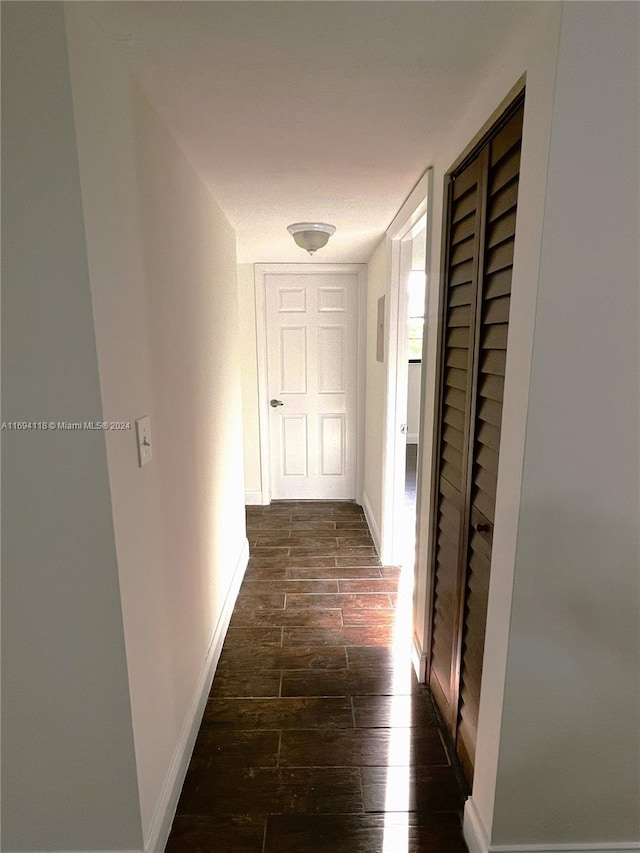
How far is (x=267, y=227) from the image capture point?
100.0 inches

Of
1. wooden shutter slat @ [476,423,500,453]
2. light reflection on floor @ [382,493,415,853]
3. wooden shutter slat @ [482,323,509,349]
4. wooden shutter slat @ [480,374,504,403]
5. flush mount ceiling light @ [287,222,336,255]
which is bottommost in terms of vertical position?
light reflection on floor @ [382,493,415,853]

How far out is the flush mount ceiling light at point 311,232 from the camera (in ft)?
7.54

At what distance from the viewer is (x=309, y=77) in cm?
107

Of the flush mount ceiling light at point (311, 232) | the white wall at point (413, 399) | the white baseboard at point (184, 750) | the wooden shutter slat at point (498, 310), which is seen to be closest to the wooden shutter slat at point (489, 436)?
the wooden shutter slat at point (498, 310)

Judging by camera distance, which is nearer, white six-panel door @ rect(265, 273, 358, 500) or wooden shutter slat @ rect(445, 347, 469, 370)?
wooden shutter slat @ rect(445, 347, 469, 370)

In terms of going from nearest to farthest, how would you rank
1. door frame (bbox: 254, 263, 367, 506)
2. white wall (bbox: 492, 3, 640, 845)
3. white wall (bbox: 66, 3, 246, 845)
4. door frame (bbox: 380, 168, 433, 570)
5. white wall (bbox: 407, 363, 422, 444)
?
white wall (bbox: 492, 3, 640, 845) < white wall (bbox: 66, 3, 246, 845) < door frame (bbox: 380, 168, 433, 570) < door frame (bbox: 254, 263, 367, 506) < white wall (bbox: 407, 363, 422, 444)

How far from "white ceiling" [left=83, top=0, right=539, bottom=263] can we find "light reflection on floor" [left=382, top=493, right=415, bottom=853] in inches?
79.3

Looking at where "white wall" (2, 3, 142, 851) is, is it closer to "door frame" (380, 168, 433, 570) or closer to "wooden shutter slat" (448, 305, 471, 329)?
"wooden shutter slat" (448, 305, 471, 329)

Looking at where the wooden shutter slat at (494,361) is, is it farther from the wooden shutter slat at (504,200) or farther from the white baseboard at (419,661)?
the white baseboard at (419,661)

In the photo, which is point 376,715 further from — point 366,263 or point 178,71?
point 366,263

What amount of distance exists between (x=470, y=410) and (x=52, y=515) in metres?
1.10

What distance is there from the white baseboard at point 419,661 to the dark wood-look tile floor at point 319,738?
0.10 ft

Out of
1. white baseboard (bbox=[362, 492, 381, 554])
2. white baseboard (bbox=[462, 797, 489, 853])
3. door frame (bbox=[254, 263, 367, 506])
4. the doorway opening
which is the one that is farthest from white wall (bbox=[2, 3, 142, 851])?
door frame (bbox=[254, 263, 367, 506])

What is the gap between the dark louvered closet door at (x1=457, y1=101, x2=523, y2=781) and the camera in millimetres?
1095
